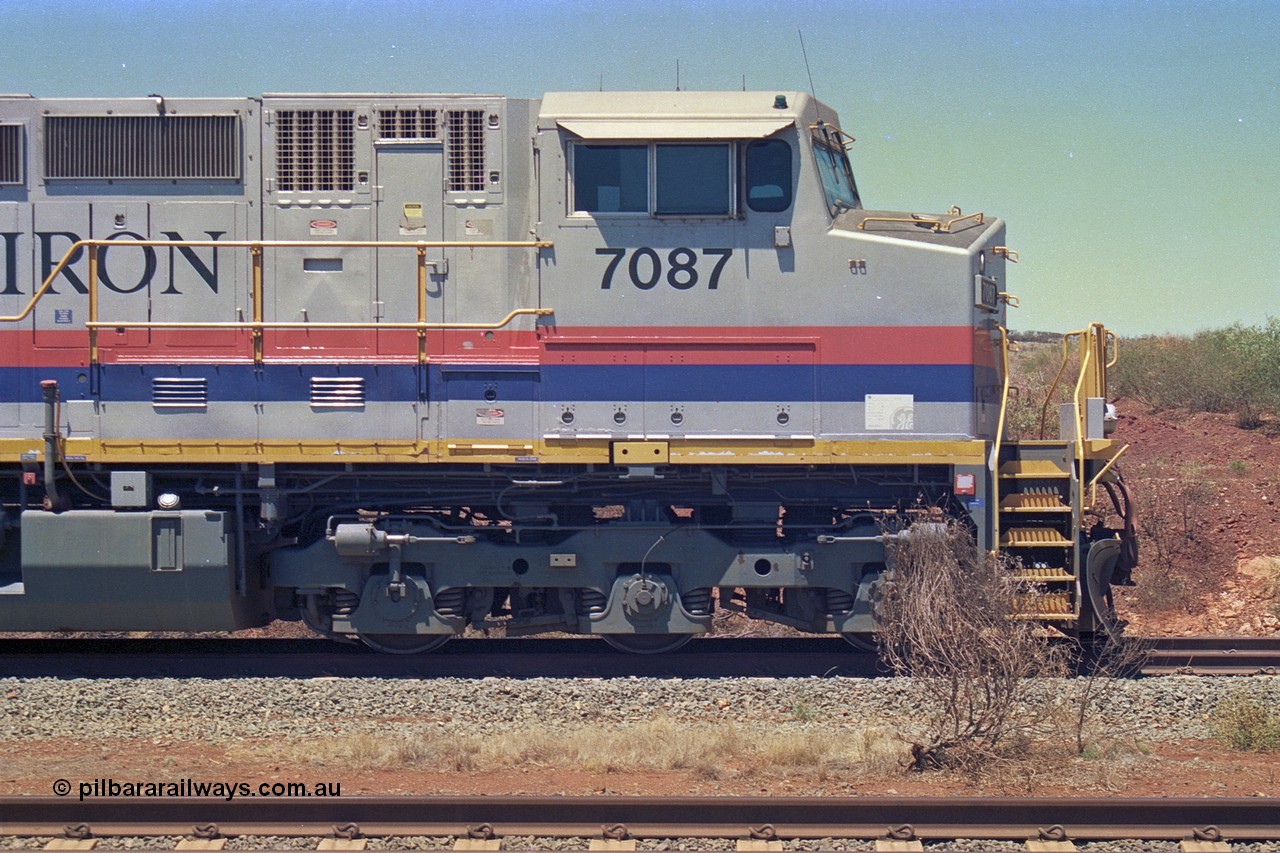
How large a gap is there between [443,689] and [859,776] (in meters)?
3.68

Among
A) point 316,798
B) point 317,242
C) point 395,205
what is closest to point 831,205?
point 395,205

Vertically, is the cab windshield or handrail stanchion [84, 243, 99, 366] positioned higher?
Answer: the cab windshield

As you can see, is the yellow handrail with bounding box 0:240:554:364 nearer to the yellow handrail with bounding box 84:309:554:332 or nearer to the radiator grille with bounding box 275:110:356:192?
the yellow handrail with bounding box 84:309:554:332

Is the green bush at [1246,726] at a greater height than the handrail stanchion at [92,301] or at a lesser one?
lesser

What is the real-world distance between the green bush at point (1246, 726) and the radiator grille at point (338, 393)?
7.13 metres

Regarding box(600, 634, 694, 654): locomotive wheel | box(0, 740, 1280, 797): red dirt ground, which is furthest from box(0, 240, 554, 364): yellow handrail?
box(0, 740, 1280, 797): red dirt ground

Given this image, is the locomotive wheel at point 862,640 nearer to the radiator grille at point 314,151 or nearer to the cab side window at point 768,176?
the cab side window at point 768,176

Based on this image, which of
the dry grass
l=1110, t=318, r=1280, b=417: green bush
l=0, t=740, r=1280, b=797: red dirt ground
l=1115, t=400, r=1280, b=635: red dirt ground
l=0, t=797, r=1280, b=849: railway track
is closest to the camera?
l=0, t=797, r=1280, b=849: railway track

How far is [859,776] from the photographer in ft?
24.7

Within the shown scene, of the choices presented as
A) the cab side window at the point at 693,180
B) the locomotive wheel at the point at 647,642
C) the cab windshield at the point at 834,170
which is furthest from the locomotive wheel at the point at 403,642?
the cab windshield at the point at 834,170

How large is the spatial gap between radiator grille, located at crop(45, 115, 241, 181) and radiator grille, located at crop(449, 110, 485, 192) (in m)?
1.96

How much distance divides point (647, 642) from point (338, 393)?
11.6 ft

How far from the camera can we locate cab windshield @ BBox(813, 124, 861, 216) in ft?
34.8

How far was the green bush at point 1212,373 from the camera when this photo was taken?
25.5m
